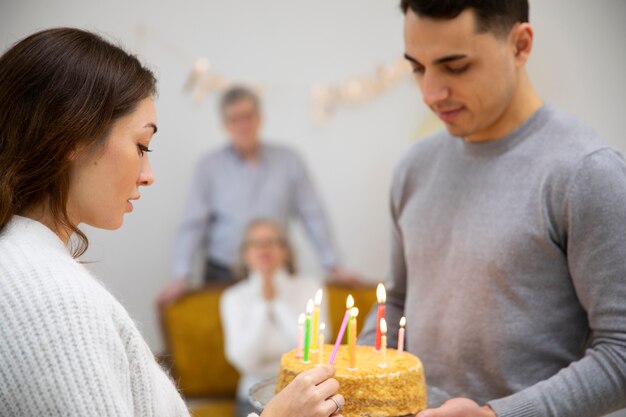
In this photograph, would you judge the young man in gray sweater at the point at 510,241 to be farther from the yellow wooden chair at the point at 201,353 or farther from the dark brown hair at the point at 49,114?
the yellow wooden chair at the point at 201,353

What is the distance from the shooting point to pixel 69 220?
122cm

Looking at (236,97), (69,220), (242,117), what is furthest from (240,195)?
(69,220)

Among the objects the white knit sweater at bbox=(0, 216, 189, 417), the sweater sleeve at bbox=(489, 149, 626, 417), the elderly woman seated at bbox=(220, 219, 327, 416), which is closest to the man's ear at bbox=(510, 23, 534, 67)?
the sweater sleeve at bbox=(489, 149, 626, 417)

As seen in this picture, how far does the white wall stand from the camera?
188 inches

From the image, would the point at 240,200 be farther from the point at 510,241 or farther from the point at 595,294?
the point at 595,294

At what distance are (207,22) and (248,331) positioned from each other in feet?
6.86

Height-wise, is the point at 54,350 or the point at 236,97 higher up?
the point at 236,97

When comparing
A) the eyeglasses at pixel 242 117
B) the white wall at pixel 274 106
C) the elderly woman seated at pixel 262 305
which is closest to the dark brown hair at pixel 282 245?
the elderly woman seated at pixel 262 305

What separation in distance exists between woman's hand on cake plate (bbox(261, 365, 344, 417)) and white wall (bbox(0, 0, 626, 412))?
139 inches

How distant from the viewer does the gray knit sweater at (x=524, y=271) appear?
56.4 inches

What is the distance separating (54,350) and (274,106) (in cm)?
396

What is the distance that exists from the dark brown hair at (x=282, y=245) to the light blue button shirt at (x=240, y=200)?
1.57 feet

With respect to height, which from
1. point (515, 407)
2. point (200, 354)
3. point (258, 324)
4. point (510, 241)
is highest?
point (510, 241)

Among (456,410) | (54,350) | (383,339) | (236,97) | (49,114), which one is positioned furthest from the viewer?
(236,97)
